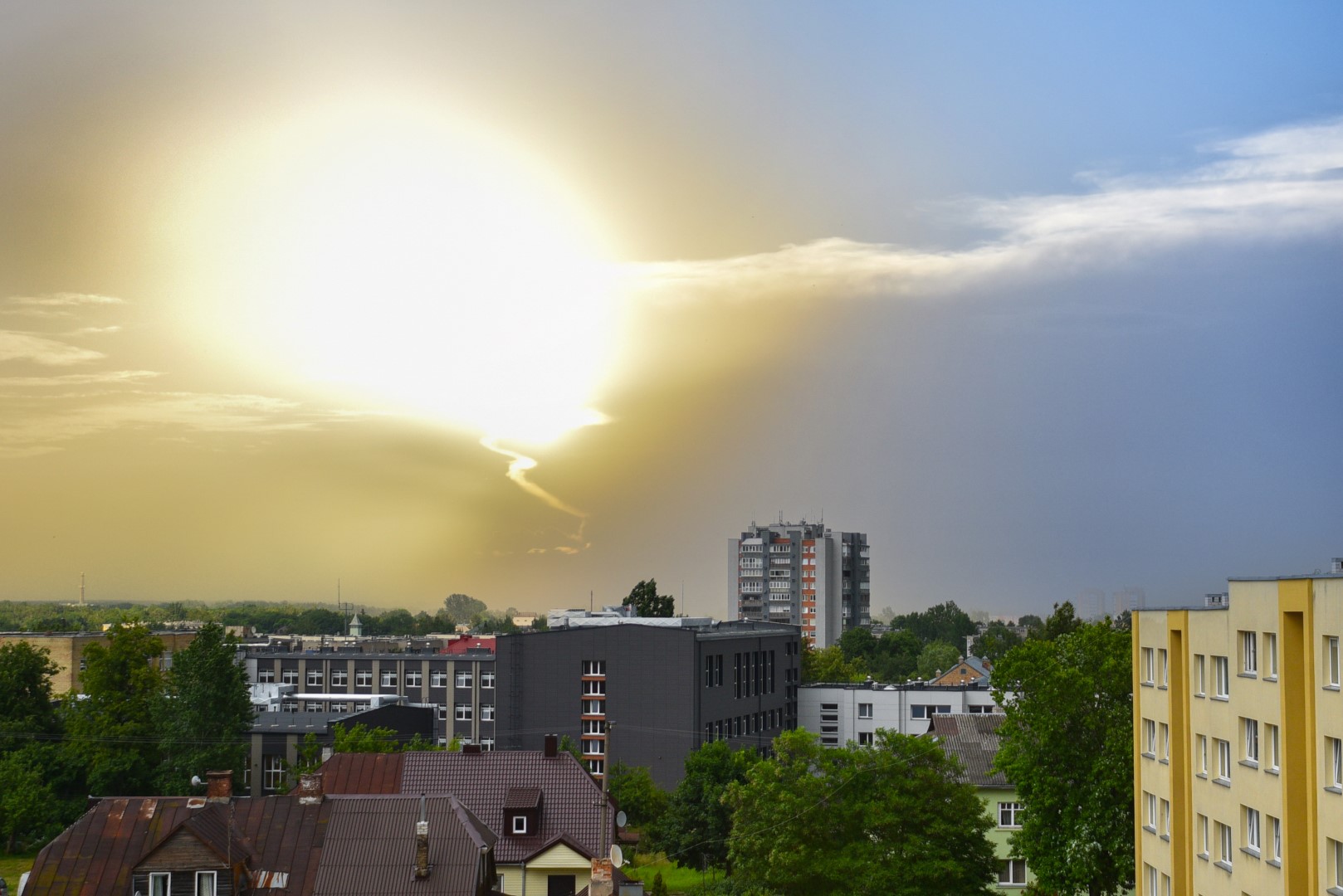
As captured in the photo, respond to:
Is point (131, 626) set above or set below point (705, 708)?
above

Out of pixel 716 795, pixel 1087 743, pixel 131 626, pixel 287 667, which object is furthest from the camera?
pixel 287 667

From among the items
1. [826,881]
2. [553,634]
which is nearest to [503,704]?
[553,634]

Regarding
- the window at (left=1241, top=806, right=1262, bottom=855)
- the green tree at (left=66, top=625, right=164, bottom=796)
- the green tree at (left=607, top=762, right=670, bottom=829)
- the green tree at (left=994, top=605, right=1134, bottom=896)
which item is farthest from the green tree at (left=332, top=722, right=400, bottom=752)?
the window at (left=1241, top=806, right=1262, bottom=855)

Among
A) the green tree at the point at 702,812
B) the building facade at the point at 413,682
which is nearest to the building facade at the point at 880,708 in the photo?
the building facade at the point at 413,682

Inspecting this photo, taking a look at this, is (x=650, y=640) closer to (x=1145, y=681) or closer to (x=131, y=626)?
(x=131, y=626)

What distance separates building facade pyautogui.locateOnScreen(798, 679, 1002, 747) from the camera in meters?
128

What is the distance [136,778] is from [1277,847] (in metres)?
80.8

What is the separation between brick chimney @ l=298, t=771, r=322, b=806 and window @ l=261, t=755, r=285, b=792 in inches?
2017

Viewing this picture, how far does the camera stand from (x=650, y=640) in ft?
359

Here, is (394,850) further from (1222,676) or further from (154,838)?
(1222,676)

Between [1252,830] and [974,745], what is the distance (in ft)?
102

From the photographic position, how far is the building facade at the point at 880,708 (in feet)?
420

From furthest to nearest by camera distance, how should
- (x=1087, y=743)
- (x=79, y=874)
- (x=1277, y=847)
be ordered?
(x=1087, y=743)
(x=79, y=874)
(x=1277, y=847)

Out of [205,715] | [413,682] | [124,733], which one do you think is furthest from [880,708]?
[124,733]
